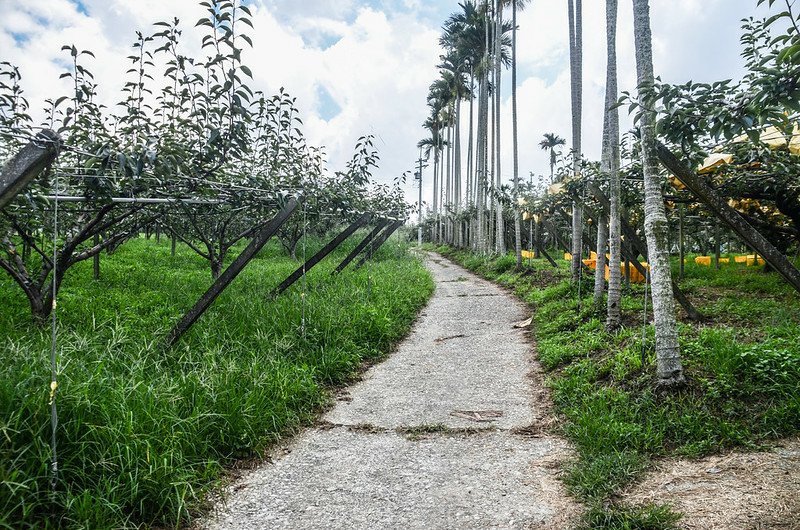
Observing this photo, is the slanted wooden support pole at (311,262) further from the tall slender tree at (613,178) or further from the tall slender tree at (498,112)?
the tall slender tree at (498,112)

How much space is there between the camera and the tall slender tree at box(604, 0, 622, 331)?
259 inches

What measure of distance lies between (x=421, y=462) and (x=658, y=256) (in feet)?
9.12

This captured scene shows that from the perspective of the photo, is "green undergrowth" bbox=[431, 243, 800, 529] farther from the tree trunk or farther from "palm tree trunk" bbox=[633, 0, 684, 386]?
the tree trunk

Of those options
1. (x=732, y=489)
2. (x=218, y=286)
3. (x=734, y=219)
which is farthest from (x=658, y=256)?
(x=218, y=286)

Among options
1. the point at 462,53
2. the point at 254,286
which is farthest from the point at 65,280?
the point at 462,53

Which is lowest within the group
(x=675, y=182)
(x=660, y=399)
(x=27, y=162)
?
(x=660, y=399)

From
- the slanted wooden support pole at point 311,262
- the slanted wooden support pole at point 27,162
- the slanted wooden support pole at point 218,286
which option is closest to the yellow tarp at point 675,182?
the slanted wooden support pole at point 311,262

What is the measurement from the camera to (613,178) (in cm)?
647

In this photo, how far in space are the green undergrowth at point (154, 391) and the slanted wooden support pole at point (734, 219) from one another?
406 cm

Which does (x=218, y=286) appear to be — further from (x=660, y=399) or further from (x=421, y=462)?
(x=660, y=399)

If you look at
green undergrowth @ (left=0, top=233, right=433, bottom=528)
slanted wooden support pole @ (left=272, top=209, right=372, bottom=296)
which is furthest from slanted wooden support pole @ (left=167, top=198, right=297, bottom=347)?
slanted wooden support pole @ (left=272, top=209, right=372, bottom=296)

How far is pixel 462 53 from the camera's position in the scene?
926 inches

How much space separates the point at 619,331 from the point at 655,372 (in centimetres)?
184

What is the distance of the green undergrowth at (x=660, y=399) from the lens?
3.42 metres
